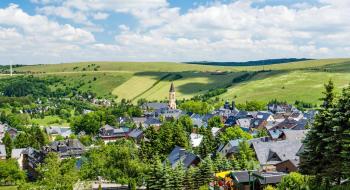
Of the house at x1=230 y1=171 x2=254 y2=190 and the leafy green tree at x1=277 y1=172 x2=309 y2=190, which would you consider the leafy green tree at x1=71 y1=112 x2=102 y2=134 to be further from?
the leafy green tree at x1=277 y1=172 x2=309 y2=190

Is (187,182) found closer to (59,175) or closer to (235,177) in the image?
(235,177)

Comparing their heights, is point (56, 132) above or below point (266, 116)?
below

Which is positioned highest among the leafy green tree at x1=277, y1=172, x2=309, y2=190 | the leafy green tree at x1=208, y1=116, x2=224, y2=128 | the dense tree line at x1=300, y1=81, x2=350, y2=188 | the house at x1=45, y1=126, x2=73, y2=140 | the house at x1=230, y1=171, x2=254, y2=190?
the dense tree line at x1=300, y1=81, x2=350, y2=188

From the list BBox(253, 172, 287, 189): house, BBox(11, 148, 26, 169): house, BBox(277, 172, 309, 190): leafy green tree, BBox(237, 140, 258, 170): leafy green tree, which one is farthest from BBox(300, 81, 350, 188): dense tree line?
BBox(11, 148, 26, 169): house

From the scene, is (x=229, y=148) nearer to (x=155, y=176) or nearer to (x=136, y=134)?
(x=155, y=176)

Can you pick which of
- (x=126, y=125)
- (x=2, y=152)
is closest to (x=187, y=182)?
(x=2, y=152)

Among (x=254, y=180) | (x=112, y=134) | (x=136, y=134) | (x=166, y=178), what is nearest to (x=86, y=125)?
(x=112, y=134)
